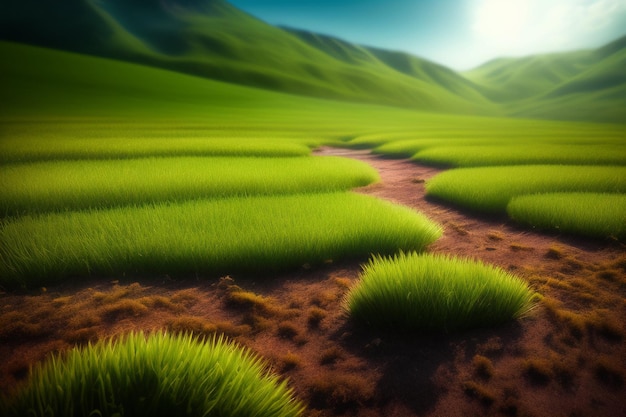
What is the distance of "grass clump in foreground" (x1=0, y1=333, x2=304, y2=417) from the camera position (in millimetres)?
1219

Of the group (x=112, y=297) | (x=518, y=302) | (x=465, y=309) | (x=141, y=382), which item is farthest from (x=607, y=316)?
(x=112, y=297)

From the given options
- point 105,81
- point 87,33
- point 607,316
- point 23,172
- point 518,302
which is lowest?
point 607,316

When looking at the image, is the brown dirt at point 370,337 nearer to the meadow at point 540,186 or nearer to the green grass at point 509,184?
the meadow at point 540,186

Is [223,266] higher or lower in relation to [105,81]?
lower

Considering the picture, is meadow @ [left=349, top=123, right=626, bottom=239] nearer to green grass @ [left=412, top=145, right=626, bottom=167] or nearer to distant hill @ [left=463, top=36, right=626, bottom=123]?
green grass @ [left=412, top=145, right=626, bottom=167]

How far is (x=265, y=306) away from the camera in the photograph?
107 inches

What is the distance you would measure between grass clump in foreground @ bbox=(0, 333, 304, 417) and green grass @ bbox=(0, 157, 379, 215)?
3.72 m

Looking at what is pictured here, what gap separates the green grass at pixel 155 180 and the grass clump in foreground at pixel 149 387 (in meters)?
3.72

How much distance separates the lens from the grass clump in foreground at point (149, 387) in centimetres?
122

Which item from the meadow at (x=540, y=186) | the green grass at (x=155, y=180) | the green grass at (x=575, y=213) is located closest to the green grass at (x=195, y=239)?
the green grass at (x=155, y=180)

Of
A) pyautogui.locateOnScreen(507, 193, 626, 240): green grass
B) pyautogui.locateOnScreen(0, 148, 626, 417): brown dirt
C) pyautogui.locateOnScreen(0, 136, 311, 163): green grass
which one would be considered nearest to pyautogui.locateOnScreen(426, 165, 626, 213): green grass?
pyautogui.locateOnScreen(507, 193, 626, 240): green grass

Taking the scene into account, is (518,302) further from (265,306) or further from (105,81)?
(105,81)

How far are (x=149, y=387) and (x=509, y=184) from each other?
6687 millimetres

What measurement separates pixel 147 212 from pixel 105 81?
4735 cm
